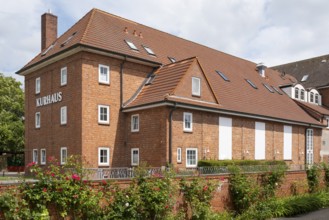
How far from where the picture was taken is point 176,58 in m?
29.7

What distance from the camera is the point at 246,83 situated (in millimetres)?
32906

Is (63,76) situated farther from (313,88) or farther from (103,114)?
(313,88)

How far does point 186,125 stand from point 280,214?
362 inches

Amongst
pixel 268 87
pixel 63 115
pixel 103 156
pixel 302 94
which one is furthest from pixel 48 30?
pixel 302 94

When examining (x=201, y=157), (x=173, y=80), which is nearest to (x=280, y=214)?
(x=201, y=157)

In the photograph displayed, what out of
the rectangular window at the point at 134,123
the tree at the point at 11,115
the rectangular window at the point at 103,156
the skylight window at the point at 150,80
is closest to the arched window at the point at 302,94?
the skylight window at the point at 150,80

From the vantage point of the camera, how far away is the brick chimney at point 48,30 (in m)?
29.2

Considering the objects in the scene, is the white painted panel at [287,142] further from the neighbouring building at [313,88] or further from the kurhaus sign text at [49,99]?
the kurhaus sign text at [49,99]

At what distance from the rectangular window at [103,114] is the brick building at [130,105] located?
2.5 inches

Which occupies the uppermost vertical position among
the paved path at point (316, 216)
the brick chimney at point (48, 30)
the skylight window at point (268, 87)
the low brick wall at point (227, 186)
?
the brick chimney at point (48, 30)

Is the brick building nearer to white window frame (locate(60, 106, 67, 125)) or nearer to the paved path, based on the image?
white window frame (locate(60, 106, 67, 125))

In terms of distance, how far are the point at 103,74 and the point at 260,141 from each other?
1321 centimetres

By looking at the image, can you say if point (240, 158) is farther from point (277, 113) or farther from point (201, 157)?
point (277, 113)

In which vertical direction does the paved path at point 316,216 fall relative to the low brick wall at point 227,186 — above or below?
below
